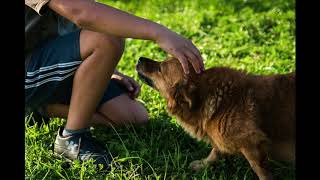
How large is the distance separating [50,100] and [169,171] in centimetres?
108

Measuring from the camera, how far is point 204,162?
12.2 feet

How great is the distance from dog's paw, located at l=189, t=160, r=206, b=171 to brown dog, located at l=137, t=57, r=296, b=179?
0.82 feet

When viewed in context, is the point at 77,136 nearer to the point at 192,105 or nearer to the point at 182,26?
the point at 192,105

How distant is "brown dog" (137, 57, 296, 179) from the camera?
10.7ft

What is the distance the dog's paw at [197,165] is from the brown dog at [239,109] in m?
0.25

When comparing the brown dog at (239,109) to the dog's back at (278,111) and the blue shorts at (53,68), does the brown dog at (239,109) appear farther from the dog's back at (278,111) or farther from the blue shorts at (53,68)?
the blue shorts at (53,68)

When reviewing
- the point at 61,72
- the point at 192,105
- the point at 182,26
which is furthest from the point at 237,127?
the point at 182,26

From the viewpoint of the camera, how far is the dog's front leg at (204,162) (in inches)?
145

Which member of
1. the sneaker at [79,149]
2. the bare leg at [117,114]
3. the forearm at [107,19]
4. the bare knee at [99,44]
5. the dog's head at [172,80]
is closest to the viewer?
the forearm at [107,19]

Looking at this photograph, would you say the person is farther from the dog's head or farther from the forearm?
the forearm

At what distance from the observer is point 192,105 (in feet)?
11.1

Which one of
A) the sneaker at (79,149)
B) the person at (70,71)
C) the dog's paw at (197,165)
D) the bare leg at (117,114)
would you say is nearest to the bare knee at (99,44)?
the person at (70,71)

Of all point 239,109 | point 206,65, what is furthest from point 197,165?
point 206,65
